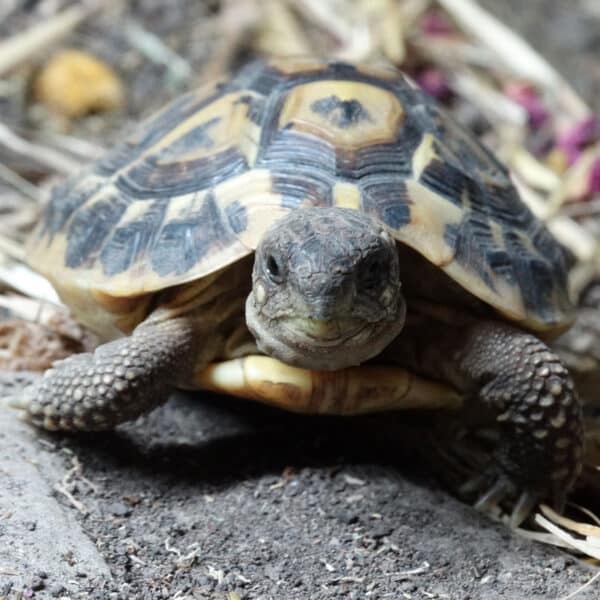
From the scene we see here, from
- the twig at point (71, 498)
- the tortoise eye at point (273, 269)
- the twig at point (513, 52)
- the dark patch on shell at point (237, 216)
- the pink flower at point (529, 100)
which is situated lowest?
the twig at point (71, 498)

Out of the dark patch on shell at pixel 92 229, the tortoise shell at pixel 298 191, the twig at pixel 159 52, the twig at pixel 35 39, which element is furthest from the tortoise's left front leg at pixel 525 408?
the twig at pixel 159 52

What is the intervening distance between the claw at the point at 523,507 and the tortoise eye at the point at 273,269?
1.11 metres

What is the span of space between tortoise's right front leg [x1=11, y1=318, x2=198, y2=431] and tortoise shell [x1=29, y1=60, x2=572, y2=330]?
0.63ft

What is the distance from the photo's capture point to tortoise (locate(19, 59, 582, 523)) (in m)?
2.73

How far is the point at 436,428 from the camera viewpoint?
342cm

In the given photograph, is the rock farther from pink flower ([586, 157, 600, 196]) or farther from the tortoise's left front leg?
pink flower ([586, 157, 600, 196])

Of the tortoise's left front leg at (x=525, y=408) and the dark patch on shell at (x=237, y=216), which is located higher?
the dark patch on shell at (x=237, y=216)

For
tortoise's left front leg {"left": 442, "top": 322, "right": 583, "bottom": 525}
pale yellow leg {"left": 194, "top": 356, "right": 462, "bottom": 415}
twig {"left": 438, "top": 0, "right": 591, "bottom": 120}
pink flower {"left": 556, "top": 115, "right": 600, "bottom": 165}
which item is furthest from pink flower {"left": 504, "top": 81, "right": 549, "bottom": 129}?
pale yellow leg {"left": 194, "top": 356, "right": 462, "bottom": 415}

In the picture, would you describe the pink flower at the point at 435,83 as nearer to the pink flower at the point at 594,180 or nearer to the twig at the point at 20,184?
the pink flower at the point at 594,180

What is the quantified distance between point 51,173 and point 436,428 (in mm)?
3064

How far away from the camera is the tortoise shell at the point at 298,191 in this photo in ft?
9.50

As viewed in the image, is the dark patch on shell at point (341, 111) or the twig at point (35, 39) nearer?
the dark patch on shell at point (341, 111)

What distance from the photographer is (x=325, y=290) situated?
2408mm

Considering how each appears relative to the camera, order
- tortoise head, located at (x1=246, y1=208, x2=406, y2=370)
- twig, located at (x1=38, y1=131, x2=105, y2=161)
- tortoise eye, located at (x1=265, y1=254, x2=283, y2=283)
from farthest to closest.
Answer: twig, located at (x1=38, y1=131, x2=105, y2=161) < tortoise eye, located at (x1=265, y1=254, x2=283, y2=283) < tortoise head, located at (x1=246, y1=208, x2=406, y2=370)
